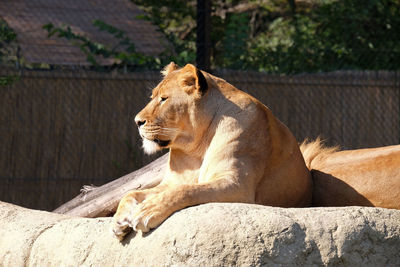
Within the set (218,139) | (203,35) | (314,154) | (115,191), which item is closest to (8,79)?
(203,35)

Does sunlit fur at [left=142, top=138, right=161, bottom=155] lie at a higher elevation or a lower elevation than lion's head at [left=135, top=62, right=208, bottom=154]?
lower

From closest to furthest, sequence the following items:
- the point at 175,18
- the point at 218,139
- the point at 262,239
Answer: the point at 262,239
the point at 218,139
the point at 175,18

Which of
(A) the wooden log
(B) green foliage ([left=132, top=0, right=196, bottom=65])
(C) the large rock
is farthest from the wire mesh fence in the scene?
(C) the large rock

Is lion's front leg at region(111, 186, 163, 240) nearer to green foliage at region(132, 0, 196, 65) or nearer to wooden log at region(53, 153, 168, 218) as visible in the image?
wooden log at region(53, 153, 168, 218)

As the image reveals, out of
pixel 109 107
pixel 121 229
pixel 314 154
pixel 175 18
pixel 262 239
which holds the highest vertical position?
pixel 262 239

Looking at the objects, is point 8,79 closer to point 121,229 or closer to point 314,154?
point 314,154

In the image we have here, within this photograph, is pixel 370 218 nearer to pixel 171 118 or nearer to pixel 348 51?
pixel 171 118

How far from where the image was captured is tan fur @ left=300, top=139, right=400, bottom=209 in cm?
392

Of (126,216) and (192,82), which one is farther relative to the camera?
(192,82)

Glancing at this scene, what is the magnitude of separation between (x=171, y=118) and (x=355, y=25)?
28.0ft

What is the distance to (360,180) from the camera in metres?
4.00

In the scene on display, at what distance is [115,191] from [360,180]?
1.83m

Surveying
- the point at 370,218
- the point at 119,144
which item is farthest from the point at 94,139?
the point at 370,218

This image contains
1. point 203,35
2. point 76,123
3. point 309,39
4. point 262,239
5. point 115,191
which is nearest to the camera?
point 262,239
